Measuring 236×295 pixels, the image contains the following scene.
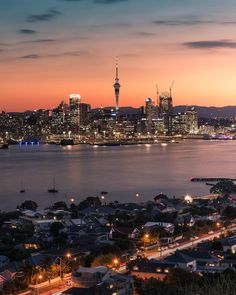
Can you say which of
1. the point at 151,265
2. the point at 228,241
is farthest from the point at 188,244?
the point at 151,265

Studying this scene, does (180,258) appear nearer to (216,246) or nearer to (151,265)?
(151,265)

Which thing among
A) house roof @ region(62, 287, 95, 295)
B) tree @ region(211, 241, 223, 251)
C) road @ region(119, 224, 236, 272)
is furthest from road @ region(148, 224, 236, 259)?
house roof @ region(62, 287, 95, 295)

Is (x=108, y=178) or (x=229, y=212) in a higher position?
(x=229, y=212)

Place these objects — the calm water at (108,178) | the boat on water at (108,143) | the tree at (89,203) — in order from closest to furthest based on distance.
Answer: the tree at (89,203)
the calm water at (108,178)
the boat on water at (108,143)

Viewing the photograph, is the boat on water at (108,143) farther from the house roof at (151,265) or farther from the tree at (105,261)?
the house roof at (151,265)

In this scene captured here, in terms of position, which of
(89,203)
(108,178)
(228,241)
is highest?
(228,241)

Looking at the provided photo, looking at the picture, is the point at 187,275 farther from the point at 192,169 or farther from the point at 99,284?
the point at 192,169

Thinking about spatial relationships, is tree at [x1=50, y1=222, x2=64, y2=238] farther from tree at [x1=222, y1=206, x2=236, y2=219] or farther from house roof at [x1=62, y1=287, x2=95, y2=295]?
house roof at [x1=62, y1=287, x2=95, y2=295]

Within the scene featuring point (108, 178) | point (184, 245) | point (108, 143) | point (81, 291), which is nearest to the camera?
point (81, 291)

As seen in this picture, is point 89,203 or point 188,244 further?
point 89,203

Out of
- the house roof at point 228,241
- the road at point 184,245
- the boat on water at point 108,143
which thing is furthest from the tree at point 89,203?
the boat on water at point 108,143

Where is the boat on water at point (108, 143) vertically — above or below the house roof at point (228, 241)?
above

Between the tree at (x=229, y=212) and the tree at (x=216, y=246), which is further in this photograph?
the tree at (x=229, y=212)

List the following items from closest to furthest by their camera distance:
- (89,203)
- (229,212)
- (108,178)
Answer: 1. (229,212)
2. (89,203)
3. (108,178)
